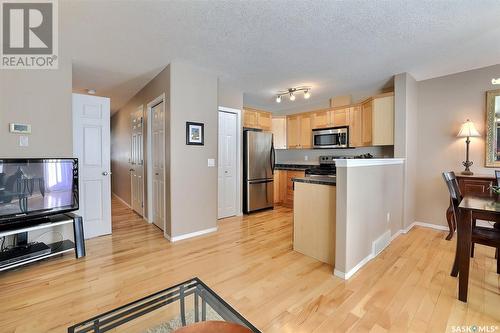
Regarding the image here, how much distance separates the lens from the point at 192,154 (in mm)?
3357

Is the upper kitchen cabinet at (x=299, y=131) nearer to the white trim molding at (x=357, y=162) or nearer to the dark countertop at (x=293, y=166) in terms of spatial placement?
the dark countertop at (x=293, y=166)

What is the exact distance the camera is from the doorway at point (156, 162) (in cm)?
351

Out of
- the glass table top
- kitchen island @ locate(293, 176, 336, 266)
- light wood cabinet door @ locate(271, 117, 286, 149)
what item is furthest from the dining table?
light wood cabinet door @ locate(271, 117, 286, 149)

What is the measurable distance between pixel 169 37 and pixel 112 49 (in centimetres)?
84

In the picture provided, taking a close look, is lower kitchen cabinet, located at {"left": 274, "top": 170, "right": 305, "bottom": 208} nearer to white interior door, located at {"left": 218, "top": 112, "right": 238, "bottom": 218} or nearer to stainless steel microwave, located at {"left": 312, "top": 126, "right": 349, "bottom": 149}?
stainless steel microwave, located at {"left": 312, "top": 126, "right": 349, "bottom": 149}

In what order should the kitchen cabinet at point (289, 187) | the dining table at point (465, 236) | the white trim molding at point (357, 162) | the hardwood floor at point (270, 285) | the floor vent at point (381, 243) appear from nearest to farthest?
the hardwood floor at point (270, 285)
the dining table at point (465, 236)
the white trim molding at point (357, 162)
the floor vent at point (381, 243)
the kitchen cabinet at point (289, 187)

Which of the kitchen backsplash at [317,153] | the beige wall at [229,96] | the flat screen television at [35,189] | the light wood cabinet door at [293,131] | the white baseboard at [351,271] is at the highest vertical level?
the beige wall at [229,96]

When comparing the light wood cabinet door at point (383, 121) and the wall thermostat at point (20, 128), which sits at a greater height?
the light wood cabinet door at point (383, 121)

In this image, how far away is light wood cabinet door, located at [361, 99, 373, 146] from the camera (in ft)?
13.5

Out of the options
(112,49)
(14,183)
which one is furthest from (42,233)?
(112,49)

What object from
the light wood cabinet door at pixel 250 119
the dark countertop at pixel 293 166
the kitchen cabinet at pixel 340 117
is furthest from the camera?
the dark countertop at pixel 293 166

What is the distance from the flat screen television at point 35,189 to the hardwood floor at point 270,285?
593 mm

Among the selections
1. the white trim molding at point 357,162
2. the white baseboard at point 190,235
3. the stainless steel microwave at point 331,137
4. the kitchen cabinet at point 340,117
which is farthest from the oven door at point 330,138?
the white baseboard at point 190,235

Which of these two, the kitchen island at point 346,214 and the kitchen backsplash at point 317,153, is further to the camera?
the kitchen backsplash at point 317,153
